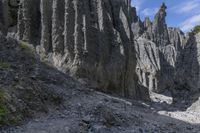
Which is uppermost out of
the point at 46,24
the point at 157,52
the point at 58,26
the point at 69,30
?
the point at 157,52

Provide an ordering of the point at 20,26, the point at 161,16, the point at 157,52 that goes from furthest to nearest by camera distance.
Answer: the point at 161,16 < the point at 157,52 < the point at 20,26

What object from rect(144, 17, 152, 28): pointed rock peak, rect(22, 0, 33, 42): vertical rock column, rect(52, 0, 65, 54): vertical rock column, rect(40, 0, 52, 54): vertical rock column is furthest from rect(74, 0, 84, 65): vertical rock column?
rect(144, 17, 152, 28): pointed rock peak

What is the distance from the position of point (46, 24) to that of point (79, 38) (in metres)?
4.23

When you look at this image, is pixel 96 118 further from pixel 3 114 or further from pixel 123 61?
pixel 123 61

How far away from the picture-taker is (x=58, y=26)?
4206 centimetres

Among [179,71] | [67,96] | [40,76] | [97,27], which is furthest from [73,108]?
[97,27]

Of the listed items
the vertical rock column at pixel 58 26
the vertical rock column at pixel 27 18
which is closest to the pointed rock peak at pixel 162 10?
the vertical rock column at pixel 58 26

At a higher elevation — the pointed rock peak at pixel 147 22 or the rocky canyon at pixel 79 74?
the pointed rock peak at pixel 147 22

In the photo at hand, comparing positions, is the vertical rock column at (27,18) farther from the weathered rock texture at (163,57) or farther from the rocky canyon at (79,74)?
the weathered rock texture at (163,57)

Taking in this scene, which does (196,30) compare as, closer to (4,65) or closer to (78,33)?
(78,33)

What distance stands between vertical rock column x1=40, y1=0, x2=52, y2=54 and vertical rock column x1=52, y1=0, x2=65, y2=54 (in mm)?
885

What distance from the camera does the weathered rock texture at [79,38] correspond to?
1619 inches

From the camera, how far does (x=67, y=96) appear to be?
25.1m

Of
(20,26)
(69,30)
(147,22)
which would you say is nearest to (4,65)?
(69,30)
